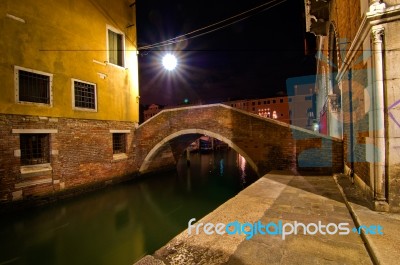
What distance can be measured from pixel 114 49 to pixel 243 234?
10.6m

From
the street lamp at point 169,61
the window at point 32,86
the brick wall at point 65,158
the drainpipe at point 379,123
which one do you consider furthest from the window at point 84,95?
the drainpipe at point 379,123

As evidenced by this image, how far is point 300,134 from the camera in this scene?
7594mm

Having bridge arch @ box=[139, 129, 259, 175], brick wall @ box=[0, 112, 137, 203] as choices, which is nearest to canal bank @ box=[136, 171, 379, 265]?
bridge arch @ box=[139, 129, 259, 175]

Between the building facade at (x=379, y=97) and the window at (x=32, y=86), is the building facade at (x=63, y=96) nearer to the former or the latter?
the window at (x=32, y=86)

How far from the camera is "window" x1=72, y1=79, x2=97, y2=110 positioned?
348 inches

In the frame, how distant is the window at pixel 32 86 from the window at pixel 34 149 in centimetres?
122

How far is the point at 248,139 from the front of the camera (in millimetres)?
A: 8820

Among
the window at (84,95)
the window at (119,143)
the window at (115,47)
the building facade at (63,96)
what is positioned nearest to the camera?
the building facade at (63,96)

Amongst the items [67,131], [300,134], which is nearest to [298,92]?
[300,134]

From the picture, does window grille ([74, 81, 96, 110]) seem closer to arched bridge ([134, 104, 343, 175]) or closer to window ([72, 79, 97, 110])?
window ([72, 79, 97, 110])

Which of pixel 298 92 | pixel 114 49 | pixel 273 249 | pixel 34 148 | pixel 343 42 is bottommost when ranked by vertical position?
pixel 273 249

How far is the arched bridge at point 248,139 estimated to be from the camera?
7.19 meters

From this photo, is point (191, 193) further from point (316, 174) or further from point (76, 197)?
point (316, 174)

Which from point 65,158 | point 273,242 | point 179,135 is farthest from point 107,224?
point 273,242
